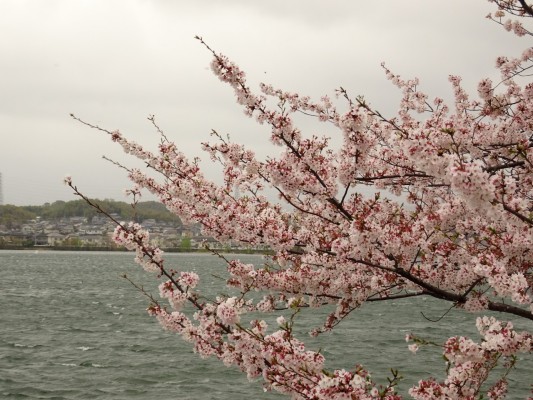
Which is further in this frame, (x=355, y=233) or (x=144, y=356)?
(x=144, y=356)

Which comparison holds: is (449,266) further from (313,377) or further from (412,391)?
(313,377)

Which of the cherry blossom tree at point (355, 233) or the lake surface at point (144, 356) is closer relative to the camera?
the cherry blossom tree at point (355, 233)

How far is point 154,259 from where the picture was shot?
578 cm

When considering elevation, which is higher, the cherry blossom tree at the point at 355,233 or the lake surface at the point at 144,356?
the cherry blossom tree at the point at 355,233

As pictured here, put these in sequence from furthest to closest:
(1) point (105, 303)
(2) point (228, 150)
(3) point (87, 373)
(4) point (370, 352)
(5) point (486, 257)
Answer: (1) point (105, 303) < (4) point (370, 352) < (3) point (87, 373) < (2) point (228, 150) < (5) point (486, 257)

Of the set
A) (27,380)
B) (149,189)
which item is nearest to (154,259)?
(149,189)

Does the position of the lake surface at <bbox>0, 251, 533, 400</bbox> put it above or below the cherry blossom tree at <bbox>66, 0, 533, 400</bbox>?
below

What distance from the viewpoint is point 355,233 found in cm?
524

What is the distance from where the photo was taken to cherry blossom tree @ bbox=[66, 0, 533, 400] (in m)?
4.73

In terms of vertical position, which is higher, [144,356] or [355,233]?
[355,233]

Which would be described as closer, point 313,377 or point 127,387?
point 313,377

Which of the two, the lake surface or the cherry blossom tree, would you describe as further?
the lake surface

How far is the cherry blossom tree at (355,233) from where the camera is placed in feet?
15.5

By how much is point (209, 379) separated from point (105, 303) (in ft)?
97.7
